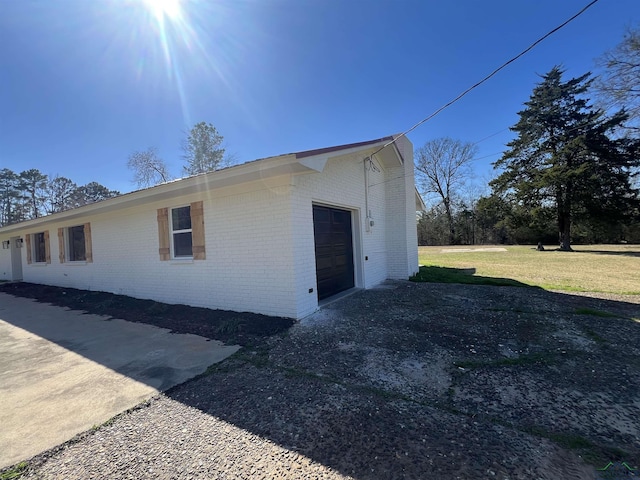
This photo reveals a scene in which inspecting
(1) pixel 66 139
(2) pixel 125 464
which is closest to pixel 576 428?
(2) pixel 125 464

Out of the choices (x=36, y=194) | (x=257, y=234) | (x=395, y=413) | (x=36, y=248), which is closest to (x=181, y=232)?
(x=257, y=234)

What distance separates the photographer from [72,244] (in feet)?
33.5

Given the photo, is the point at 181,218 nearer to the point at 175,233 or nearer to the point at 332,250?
the point at 175,233

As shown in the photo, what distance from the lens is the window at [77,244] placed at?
31.9 ft

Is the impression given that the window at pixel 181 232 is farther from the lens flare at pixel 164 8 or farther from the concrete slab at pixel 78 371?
the lens flare at pixel 164 8

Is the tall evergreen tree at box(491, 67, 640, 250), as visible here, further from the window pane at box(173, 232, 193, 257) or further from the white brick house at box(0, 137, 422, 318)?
the window pane at box(173, 232, 193, 257)

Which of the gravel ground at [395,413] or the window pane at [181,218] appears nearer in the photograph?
the gravel ground at [395,413]

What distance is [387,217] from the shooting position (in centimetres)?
933

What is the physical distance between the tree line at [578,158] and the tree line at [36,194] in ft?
126

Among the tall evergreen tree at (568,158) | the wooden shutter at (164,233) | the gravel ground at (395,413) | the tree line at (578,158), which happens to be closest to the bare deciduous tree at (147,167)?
the wooden shutter at (164,233)

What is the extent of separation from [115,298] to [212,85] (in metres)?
6.87

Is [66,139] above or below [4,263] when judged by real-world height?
above

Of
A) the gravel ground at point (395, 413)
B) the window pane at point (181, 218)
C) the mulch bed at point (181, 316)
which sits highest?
the window pane at point (181, 218)

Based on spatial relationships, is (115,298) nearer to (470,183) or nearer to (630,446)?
(630,446)
